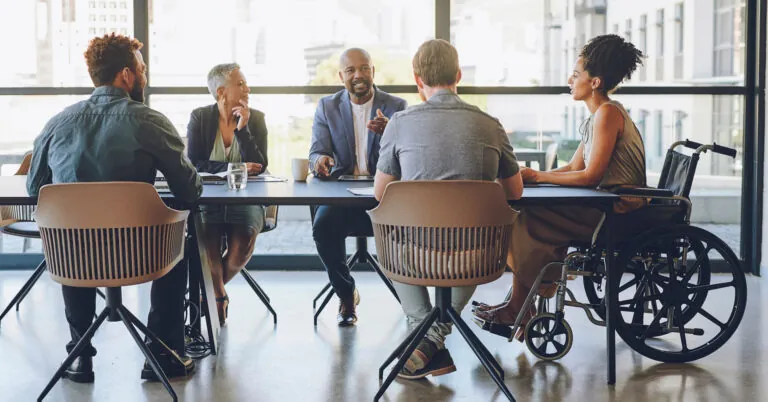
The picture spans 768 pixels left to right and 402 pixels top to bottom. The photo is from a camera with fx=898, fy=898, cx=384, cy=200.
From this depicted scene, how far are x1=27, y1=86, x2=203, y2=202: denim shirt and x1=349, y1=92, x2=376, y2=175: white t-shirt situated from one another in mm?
1459

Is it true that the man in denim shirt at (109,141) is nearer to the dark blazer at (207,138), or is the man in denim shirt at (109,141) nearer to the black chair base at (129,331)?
the black chair base at (129,331)

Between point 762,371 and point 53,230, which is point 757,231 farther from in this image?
point 53,230

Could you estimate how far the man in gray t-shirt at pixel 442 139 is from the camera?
121 inches

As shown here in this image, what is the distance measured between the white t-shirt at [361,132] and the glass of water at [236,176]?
3.49 feet

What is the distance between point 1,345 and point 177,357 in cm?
104

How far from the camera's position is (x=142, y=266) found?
3.06 m

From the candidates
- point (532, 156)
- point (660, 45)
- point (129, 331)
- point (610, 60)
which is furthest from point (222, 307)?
point (660, 45)

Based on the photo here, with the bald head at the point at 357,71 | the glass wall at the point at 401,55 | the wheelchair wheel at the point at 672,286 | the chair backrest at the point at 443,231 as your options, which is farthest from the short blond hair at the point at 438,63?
the glass wall at the point at 401,55

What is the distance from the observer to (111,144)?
3094 millimetres

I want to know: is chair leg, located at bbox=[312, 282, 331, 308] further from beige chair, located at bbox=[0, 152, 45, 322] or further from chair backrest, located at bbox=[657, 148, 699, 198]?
chair backrest, located at bbox=[657, 148, 699, 198]

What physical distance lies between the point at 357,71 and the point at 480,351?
178 centimetres

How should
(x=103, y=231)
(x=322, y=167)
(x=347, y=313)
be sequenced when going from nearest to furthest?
1. (x=103, y=231)
2. (x=322, y=167)
3. (x=347, y=313)

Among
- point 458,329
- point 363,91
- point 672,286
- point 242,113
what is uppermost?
point 363,91

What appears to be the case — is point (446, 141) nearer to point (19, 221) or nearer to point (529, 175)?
point (529, 175)
